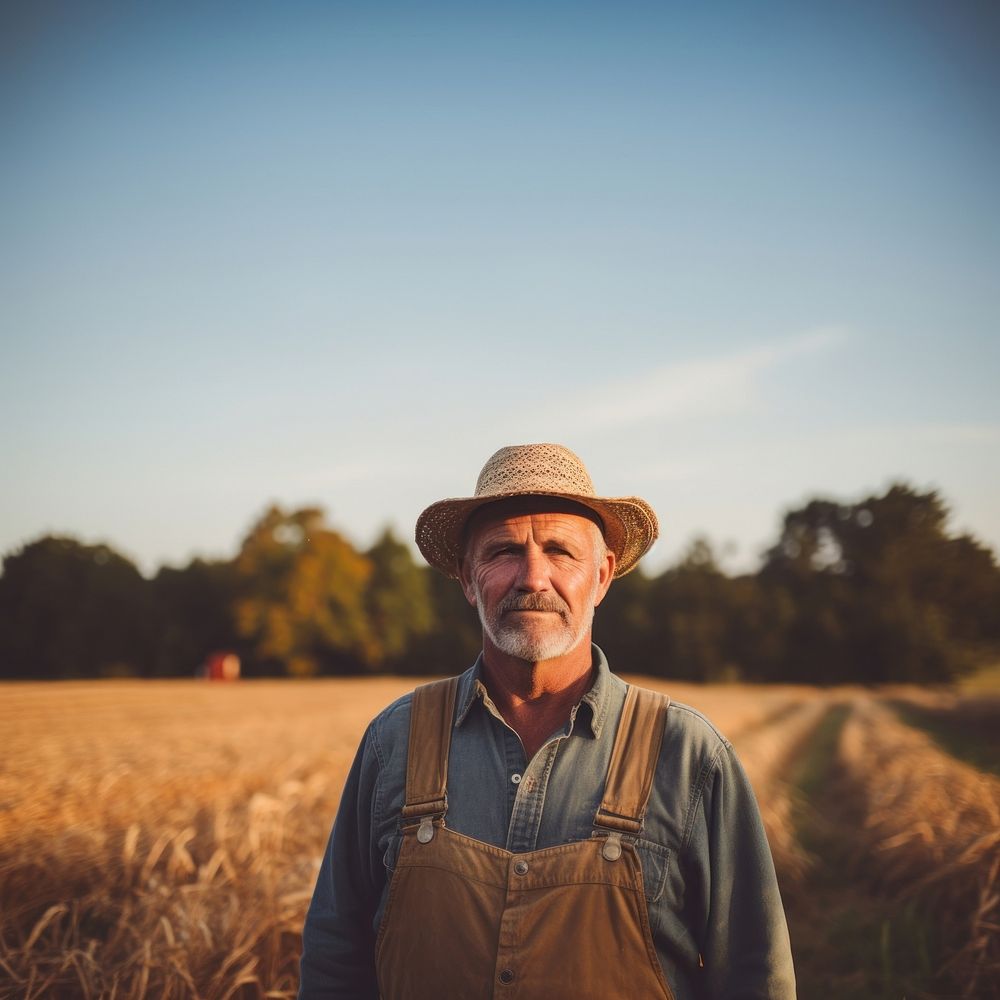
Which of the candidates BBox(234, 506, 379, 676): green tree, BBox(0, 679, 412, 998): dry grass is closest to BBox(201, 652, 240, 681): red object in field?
BBox(234, 506, 379, 676): green tree

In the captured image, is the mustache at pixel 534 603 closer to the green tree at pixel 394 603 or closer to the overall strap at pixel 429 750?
the overall strap at pixel 429 750

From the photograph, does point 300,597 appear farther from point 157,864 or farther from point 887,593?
point 887,593

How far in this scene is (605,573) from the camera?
2934mm

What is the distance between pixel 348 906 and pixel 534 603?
1.24 meters

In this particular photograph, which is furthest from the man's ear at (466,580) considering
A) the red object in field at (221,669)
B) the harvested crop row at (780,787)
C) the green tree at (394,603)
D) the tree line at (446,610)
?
the green tree at (394,603)

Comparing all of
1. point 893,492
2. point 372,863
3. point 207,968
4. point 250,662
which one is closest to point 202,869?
point 207,968

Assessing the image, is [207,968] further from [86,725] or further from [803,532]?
[803,532]

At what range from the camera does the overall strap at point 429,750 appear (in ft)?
7.27

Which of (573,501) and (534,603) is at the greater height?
(573,501)

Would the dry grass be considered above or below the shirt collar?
below

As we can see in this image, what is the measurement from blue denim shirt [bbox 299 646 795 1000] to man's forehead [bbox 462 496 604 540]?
0.56 metres

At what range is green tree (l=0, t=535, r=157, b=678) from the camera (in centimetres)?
4797

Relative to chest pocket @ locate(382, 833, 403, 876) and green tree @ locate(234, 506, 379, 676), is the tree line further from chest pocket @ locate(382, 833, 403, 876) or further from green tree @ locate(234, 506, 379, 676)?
chest pocket @ locate(382, 833, 403, 876)

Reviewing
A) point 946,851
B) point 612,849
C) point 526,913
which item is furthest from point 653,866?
point 946,851
